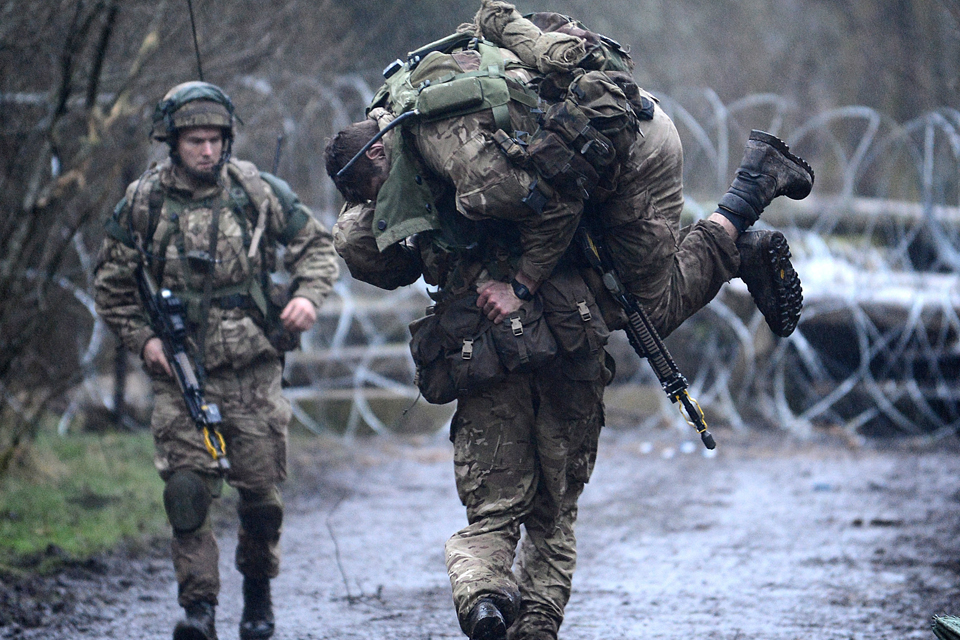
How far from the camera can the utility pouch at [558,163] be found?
9.64ft

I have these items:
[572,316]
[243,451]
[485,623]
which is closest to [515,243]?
[572,316]

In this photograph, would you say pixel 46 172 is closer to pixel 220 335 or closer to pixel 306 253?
pixel 306 253

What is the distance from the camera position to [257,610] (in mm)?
4125

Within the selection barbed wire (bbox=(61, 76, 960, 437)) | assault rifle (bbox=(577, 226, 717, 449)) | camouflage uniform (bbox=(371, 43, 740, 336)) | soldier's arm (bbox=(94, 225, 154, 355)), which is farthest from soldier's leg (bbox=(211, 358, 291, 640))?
barbed wire (bbox=(61, 76, 960, 437))

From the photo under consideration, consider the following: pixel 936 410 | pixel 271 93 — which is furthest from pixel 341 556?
pixel 936 410

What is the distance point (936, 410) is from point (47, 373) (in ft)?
22.1

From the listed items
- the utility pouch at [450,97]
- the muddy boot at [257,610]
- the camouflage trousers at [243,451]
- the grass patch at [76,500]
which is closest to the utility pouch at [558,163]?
the utility pouch at [450,97]

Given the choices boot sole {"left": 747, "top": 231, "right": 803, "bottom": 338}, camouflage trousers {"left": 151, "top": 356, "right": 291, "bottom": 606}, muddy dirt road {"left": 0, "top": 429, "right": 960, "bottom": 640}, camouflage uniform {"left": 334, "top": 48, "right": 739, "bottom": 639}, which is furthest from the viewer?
muddy dirt road {"left": 0, "top": 429, "right": 960, "bottom": 640}

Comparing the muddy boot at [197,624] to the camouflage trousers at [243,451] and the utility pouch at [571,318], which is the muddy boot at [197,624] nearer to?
the camouflage trousers at [243,451]

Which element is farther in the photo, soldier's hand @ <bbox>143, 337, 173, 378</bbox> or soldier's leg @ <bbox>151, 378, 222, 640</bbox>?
soldier's hand @ <bbox>143, 337, 173, 378</bbox>

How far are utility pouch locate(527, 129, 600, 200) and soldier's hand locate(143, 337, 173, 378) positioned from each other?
1.78 metres

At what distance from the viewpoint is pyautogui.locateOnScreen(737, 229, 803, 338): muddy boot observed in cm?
362

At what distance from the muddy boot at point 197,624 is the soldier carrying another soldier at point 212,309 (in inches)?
11.1

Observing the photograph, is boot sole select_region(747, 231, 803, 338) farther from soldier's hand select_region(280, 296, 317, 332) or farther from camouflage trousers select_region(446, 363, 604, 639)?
soldier's hand select_region(280, 296, 317, 332)
